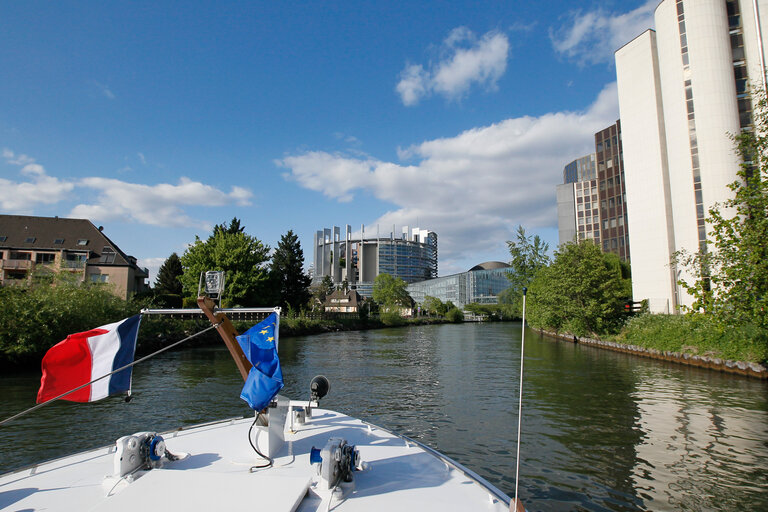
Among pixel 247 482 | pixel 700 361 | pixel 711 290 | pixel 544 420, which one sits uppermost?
pixel 711 290

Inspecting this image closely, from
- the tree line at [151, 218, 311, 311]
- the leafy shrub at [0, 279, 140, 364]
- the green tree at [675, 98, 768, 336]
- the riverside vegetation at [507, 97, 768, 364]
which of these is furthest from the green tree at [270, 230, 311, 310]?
the green tree at [675, 98, 768, 336]

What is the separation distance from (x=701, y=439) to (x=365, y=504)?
32.3 feet

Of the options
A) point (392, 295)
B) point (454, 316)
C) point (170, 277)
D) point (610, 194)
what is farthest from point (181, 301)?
point (454, 316)

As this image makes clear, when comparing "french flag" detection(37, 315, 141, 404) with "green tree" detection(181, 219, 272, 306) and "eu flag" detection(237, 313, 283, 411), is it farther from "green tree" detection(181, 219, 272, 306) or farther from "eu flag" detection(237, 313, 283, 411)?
"green tree" detection(181, 219, 272, 306)

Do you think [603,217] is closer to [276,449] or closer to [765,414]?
[765,414]

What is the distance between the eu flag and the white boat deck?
29.7 inches

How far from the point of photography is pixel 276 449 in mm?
5551

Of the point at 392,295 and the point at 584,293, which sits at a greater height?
the point at 392,295

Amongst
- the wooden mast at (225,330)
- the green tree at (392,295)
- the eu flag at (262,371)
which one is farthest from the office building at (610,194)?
the eu flag at (262,371)

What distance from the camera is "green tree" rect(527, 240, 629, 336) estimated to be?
37241 mm

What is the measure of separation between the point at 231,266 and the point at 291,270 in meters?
20.1

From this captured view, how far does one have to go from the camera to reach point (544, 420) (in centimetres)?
1189

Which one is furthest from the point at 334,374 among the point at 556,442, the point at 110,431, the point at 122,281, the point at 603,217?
the point at 603,217

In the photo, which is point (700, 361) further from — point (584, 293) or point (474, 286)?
point (474, 286)
